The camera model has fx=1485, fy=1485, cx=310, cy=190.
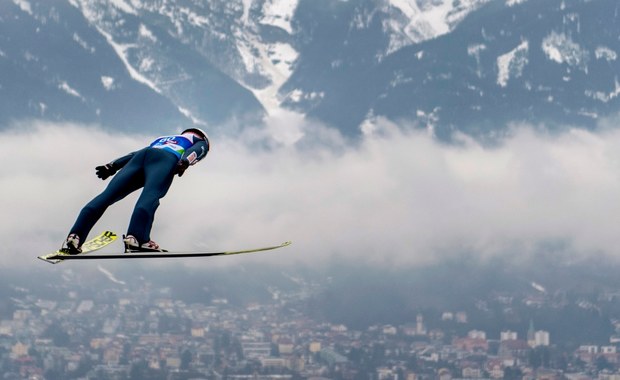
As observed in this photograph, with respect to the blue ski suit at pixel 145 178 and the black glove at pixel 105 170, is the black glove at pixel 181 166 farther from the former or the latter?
the black glove at pixel 105 170

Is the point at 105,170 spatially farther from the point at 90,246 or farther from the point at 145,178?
the point at 90,246

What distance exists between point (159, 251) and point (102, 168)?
6.72ft

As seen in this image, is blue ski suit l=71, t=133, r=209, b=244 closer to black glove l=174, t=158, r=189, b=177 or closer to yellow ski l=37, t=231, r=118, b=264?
black glove l=174, t=158, r=189, b=177

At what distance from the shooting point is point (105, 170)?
976 inches

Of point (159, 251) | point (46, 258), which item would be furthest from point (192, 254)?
point (46, 258)

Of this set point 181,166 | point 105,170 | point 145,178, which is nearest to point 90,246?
point 105,170

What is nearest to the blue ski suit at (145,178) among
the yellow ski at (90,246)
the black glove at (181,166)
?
the black glove at (181,166)

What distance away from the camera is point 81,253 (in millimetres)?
23906

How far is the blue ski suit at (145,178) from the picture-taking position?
78.1ft

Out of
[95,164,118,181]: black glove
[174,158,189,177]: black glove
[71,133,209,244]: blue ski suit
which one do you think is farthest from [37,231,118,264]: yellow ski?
A: [174,158,189,177]: black glove

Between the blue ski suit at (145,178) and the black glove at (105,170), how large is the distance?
0.02 m

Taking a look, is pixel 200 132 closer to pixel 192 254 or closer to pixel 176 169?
pixel 176 169

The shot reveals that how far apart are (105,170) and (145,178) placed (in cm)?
81

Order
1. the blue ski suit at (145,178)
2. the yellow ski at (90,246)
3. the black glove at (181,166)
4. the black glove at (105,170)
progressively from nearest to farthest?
the yellow ski at (90,246) → the blue ski suit at (145,178) → the black glove at (181,166) → the black glove at (105,170)
